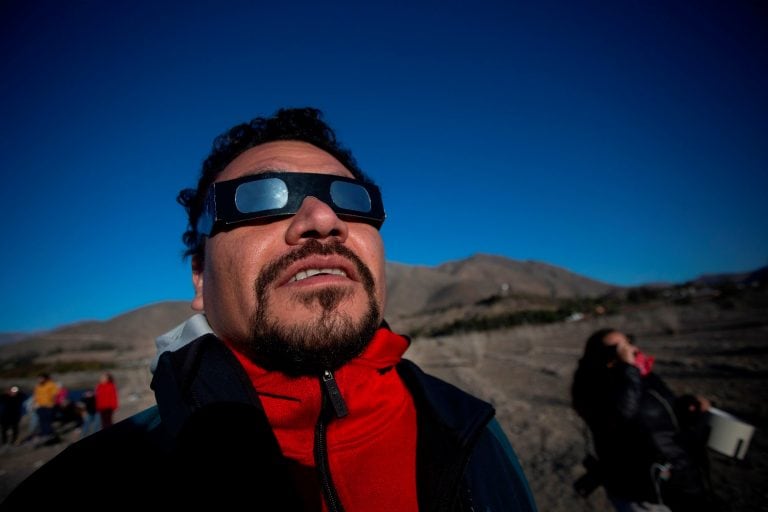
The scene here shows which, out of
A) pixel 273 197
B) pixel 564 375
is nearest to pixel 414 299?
pixel 564 375

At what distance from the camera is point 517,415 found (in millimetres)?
8328

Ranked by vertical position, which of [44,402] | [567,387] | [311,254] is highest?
[311,254]

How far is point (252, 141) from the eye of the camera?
221cm

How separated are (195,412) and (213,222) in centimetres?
89

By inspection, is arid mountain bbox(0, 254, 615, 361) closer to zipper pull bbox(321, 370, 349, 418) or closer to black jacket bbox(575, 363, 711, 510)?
black jacket bbox(575, 363, 711, 510)

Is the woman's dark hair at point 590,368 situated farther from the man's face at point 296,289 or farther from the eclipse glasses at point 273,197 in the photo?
the eclipse glasses at point 273,197

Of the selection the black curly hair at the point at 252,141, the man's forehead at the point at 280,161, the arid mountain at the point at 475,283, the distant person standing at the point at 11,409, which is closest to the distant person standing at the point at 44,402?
the distant person standing at the point at 11,409

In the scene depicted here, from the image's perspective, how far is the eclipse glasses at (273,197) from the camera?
1593 mm

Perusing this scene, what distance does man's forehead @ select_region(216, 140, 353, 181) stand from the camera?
1804 millimetres

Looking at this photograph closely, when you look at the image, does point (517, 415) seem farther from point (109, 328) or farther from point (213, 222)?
point (109, 328)

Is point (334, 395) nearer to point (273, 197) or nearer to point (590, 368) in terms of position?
point (273, 197)

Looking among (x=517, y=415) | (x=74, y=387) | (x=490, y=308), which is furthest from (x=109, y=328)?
(x=517, y=415)

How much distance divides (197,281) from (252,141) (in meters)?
1.00

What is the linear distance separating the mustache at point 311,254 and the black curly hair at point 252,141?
Answer: 75 cm
